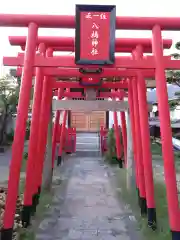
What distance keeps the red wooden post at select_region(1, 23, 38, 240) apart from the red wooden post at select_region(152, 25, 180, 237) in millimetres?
1875

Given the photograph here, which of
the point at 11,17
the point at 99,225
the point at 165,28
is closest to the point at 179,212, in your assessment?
the point at 99,225

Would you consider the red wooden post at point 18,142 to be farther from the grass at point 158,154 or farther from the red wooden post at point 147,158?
the grass at point 158,154

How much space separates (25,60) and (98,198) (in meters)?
4.17

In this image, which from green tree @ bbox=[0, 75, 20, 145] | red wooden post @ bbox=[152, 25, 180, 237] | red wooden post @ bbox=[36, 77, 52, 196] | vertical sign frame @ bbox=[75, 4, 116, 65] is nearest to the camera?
red wooden post @ bbox=[152, 25, 180, 237]

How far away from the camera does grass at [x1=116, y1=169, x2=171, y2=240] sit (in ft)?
16.6

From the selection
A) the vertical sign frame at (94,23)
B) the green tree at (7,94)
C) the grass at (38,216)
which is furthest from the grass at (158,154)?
the vertical sign frame at (94,23)

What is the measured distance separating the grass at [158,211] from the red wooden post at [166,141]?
0.89 meters

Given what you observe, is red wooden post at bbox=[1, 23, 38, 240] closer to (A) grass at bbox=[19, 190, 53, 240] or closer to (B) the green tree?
(A) grass at bbox=[19, 190, 53, 240]

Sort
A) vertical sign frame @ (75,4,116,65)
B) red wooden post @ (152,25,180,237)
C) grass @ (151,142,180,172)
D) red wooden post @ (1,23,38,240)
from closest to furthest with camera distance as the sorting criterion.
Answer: red wooden post @ (152,25,180,237)
red wooden post @ (1,23,38,240)
vertical sign frame @ (75,4,116,65)
grass @ (151,142,180,172)

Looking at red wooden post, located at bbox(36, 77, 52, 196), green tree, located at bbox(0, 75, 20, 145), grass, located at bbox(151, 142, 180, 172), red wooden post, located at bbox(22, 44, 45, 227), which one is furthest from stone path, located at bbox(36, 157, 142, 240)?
green tree, located at bbox(0, 75, 20, 145)

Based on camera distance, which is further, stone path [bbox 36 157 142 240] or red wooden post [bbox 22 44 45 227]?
red wooden post [bbox 22 44 45 227]

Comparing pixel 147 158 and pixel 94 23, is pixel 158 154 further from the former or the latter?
pixel 94 23

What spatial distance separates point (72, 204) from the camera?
22.6ft

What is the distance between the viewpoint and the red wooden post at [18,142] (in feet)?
14.3
